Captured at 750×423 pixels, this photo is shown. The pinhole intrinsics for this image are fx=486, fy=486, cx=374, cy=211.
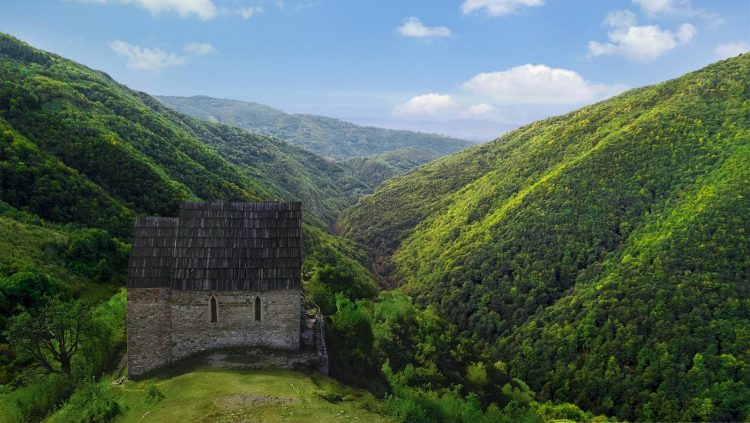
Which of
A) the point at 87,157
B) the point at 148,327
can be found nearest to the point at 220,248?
the point at 148,327

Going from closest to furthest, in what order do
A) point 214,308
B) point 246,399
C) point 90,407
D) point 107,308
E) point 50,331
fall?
point 90,407 → point 246,399 → point 50,331 → point 214,308 → point 107,308

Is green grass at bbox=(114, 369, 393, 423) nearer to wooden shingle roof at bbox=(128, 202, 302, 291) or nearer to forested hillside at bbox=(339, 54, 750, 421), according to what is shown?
wooden shingle roof at bbox=(128, 202, 302, 291)

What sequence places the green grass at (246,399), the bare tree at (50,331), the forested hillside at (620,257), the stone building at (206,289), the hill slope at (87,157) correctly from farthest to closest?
the forested hillside at (620,257) → the hill slope at (87,157) → the stone building at (206,289) → the bare tree at (50,331) → the green grass at (246,399)

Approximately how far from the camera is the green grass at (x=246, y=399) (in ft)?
67.5

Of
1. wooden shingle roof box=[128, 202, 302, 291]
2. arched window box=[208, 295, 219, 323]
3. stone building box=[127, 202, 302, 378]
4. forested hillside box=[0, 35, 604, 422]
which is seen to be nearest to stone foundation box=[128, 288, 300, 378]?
stone building box=[127, 202, 302, 378]

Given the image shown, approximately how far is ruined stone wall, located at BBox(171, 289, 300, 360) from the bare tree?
228 inches

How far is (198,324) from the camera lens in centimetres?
2733

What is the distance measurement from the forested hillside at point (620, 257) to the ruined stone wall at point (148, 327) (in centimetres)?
7219

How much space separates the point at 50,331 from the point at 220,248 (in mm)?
10473

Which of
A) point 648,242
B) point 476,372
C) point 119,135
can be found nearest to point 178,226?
point 476,372

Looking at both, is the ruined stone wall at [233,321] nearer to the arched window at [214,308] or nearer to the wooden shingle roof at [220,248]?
the arched window at [214,308]

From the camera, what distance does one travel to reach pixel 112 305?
34750 mm

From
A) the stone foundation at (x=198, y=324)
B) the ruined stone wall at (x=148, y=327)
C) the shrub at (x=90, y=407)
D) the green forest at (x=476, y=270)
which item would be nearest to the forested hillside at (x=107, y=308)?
the shrub at (x=90, y=407)

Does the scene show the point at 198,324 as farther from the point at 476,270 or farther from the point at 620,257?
the point at 620,257
